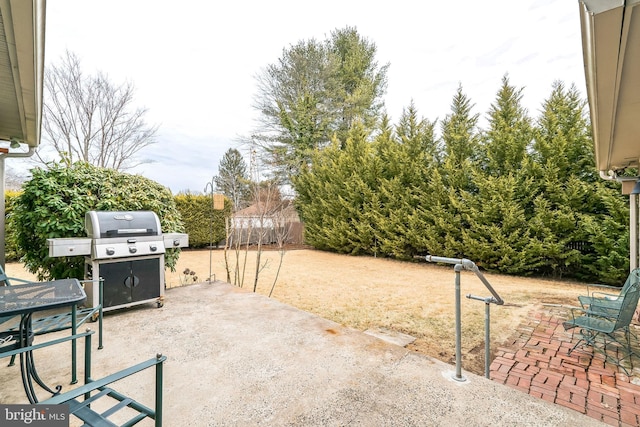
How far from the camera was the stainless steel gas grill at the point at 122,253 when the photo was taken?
319 centimetres

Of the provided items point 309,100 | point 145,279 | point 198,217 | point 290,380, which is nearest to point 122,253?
point 145,279

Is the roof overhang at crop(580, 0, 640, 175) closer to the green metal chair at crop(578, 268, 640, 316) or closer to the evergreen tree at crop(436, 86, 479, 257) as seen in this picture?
the green metal chair at crop(578, 268, 640, 316)

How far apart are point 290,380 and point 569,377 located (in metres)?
2.43

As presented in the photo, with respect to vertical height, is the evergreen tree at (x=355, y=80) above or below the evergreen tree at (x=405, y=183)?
above

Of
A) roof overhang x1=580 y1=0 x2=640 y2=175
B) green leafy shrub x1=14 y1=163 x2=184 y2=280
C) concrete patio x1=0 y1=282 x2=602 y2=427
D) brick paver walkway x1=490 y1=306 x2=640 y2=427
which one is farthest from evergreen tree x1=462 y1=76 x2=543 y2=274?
green leafy shrub x1=14 y1=163 x2=184 y2=280

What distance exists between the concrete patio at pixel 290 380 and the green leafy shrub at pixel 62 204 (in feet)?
4.30

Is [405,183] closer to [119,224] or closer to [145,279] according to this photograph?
[145,279]

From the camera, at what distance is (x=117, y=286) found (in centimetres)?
337

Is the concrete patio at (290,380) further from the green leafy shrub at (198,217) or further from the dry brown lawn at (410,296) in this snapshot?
the green leafy shrub at (198,217)

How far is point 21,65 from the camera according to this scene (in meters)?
2.09

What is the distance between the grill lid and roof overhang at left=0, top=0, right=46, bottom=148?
1143 millimetres

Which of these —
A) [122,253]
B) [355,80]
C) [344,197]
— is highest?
[355,80]

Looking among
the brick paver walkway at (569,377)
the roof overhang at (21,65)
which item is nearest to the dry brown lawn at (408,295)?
the brick paver walkway at (569,377)

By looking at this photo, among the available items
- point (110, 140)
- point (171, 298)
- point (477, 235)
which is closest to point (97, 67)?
point (110, 140)
